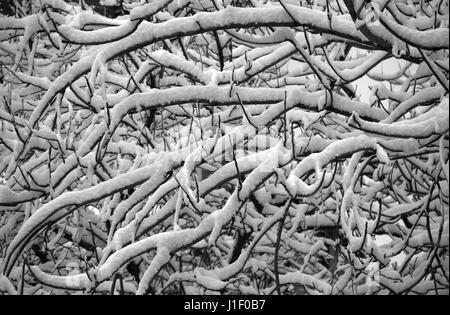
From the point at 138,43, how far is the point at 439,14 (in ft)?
6.29

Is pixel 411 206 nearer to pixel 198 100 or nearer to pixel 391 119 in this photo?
pixel 391 119

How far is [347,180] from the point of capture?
3.14 meters

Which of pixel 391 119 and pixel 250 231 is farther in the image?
pixel 250 231

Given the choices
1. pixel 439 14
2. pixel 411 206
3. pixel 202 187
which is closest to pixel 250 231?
pixel 411 206

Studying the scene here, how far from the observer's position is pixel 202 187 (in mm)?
3143

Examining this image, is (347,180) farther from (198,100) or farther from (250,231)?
(250,231)

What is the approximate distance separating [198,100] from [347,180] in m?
0.95
